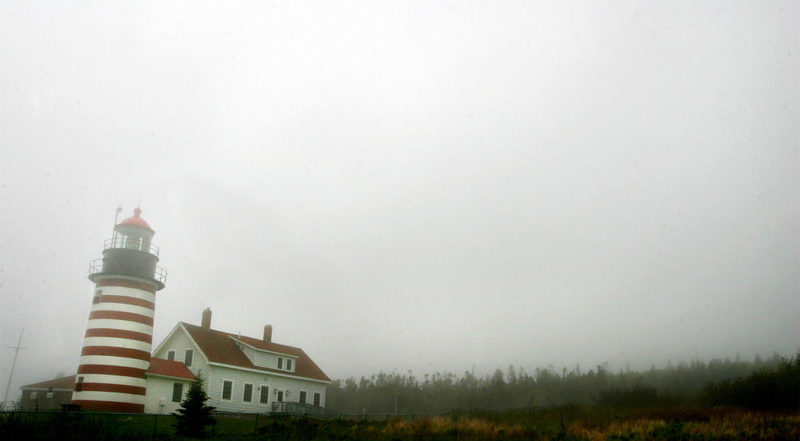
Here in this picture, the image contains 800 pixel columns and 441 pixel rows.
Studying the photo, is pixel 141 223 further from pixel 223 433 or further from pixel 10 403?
pixel 223 433

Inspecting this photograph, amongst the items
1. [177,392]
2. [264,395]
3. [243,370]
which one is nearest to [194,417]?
[177,392]

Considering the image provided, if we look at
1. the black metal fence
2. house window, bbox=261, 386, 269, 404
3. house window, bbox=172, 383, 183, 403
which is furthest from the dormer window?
the black metal fence

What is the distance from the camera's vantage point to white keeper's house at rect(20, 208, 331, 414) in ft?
105

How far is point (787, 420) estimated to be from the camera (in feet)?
62.7

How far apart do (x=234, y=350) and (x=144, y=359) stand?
383 inches

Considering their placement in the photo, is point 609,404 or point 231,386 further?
point 231,386

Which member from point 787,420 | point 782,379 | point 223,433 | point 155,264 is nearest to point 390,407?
point 155,264

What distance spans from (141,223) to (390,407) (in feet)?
79.5

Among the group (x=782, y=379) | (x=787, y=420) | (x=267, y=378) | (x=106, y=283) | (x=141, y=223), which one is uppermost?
(x=141, y=223)

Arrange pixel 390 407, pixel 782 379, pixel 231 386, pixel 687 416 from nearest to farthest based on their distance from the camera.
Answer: pixel 687 416
pixel 782 379
pixel 231 386
pixel 390 407

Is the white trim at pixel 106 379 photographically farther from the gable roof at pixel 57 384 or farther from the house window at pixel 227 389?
the gable roof at pixel 57 384

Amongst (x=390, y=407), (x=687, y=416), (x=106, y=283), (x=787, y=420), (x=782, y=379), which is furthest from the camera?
(x=390, y=407)

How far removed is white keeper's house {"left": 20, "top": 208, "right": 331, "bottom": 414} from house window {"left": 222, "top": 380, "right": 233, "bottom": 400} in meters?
0.06

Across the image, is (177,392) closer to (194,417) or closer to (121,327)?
(121,327)
